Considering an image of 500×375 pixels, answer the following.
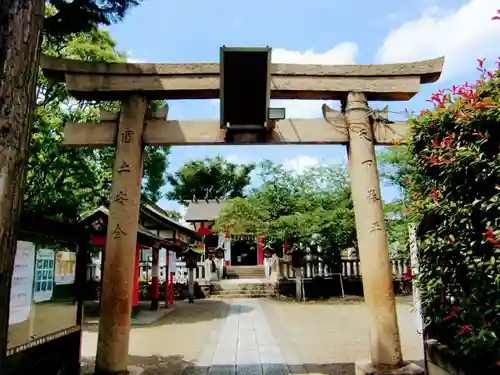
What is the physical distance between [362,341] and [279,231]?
9.12m

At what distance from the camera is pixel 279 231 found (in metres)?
17.8

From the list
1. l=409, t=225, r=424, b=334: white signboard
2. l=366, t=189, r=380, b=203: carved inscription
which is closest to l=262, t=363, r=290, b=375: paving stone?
l=409, t=225, r=424, b=334: white signboard

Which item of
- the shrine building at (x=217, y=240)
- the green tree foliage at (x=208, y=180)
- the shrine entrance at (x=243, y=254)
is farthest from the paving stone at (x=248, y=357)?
the green tree foliage at (x=208, y=180)

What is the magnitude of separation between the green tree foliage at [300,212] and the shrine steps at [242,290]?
2667 mm

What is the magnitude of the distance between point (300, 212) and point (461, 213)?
1462 centimetres

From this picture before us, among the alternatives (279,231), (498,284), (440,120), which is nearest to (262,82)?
(440,120)

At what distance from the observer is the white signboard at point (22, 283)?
13.2 ft

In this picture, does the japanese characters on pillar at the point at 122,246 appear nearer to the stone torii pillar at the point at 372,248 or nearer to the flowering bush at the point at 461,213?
the stone torii pillar at the point at 372,248

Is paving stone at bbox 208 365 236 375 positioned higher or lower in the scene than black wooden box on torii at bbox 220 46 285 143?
lower

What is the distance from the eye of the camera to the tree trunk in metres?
2.96

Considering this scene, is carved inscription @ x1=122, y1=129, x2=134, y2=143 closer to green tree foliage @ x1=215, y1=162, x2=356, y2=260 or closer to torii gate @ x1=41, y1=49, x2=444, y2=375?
torii gate @ x1=41, y1=49, x2=444, y2=375

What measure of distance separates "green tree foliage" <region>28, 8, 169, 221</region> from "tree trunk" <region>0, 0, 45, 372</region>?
20.3 feet

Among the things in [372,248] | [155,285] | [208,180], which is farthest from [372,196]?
[208,180]

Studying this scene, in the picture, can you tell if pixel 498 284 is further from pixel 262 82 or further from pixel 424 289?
pixel 262 82
